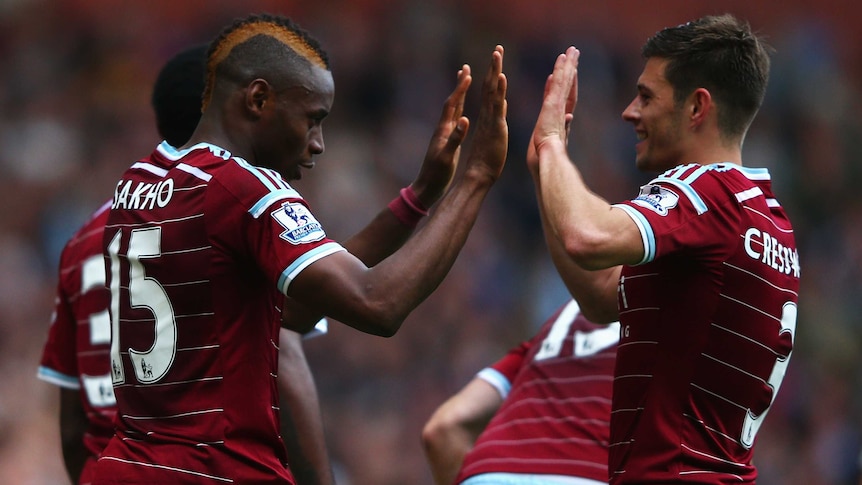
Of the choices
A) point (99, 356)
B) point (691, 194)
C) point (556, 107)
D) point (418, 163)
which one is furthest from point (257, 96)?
point (418, 163)

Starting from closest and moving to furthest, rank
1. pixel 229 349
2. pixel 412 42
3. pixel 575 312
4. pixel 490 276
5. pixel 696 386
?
pixel 229 349 < pixel 696 386 < pixel 575 312 < pixel 490 276 < pixel 412 42

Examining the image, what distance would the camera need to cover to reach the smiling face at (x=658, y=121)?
13.4ft

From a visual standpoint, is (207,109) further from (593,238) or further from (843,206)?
(843,206)

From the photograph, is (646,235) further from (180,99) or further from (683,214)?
(180,99)

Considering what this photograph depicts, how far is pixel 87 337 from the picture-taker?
4.89 metres

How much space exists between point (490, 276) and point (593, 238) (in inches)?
321

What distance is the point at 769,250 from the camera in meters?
3.87

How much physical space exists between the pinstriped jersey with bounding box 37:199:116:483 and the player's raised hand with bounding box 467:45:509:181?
1.68 metres

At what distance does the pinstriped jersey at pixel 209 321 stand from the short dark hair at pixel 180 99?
1.28m

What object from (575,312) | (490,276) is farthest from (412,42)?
(575,312)

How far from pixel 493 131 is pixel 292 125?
0.62 meters

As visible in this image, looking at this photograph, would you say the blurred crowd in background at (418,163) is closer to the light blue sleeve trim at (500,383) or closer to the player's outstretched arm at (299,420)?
the light blue sleeve trim at (500,383)

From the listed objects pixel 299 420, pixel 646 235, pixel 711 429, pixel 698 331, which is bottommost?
pixel 299 420

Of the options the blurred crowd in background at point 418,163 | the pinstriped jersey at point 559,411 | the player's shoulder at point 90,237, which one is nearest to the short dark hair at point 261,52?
the player's shoulder at point 90,237
